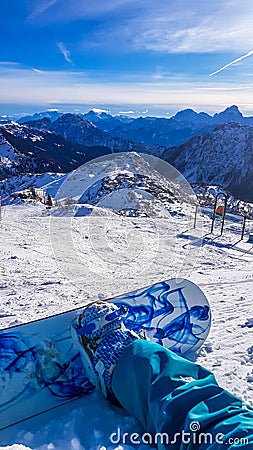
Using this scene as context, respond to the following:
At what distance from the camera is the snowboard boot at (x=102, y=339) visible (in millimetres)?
3588

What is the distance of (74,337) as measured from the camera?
414 centimetres

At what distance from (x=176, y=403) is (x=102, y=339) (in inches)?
52.3

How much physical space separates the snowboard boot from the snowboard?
9.2 inches

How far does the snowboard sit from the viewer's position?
12.5 feet

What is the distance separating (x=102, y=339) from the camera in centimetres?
377

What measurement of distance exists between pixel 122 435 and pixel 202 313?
2.41 metres

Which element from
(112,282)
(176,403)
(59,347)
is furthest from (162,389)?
(112,282)

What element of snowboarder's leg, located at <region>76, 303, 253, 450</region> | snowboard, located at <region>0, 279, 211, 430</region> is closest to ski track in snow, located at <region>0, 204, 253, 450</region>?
snowboard, located at <region>0, 279, 211, 430</region>

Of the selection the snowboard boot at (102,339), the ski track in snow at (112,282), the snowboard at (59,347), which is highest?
the snowboard boot at (102,339)

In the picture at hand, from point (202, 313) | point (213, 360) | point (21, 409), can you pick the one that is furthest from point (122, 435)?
point (202, 313)

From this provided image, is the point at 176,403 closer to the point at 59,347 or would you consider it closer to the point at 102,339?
the point at 102,339

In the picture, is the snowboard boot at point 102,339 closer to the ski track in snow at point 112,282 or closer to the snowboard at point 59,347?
the snowboard at point 59,347

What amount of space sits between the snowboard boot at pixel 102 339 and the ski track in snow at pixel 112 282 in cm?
36

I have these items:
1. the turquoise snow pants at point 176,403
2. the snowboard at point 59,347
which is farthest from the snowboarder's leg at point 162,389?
the snowboard at point 59,347
